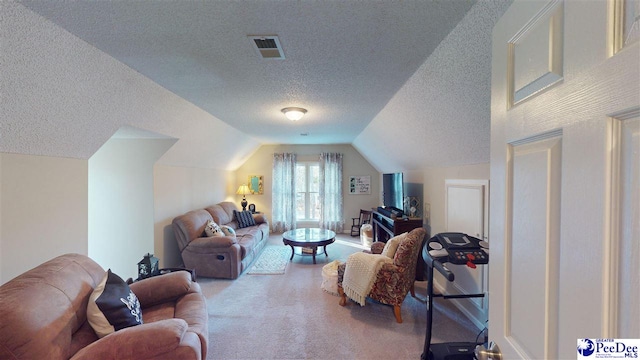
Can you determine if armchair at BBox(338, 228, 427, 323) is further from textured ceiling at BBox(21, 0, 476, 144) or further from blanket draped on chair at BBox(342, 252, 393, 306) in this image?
textured ceiling at BBox(21, 0, 476, 144)

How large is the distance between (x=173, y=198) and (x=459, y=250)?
4044mm

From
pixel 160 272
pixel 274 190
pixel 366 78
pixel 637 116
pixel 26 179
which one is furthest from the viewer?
pixel 274 190

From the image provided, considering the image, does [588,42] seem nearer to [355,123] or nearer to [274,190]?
[355,123]

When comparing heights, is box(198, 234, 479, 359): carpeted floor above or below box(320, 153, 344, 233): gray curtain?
below

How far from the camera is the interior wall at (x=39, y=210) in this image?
1.77 meters

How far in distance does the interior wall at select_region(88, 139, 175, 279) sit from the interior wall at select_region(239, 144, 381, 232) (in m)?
3.34

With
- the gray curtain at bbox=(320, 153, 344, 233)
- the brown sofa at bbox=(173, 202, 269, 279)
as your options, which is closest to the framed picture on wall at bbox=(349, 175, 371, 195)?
the gray curtain at bbox=(320, 153, 344, 233)

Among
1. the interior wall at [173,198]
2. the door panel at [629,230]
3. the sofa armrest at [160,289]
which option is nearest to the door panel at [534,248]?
the door panel at [629,230]

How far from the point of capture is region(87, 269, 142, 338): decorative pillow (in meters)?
1.56

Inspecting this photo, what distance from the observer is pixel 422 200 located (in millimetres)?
4086

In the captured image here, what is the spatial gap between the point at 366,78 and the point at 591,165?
6.81 ft

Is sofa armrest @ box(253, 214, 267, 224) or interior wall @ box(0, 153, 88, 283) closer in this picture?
interior wall @ box(0, 153, 88, 283)

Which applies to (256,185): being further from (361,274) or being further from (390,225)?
(361,274)

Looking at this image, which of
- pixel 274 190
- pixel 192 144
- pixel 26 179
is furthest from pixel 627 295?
pixel 274 190
